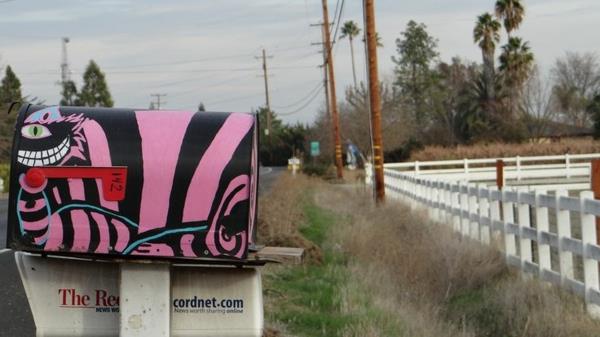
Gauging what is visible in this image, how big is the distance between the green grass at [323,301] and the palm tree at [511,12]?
51812 mm

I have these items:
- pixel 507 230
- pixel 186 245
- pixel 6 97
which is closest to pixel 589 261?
pixel 507 230

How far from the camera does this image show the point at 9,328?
8586mm

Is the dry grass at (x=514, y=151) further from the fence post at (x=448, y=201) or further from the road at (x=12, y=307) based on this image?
the road at (x=12, y=307)

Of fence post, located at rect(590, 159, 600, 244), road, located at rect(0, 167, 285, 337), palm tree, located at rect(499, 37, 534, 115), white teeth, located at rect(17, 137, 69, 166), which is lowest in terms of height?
road, located at rect(0, 167, 285, 337)

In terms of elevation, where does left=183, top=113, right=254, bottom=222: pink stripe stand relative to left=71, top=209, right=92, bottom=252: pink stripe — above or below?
above

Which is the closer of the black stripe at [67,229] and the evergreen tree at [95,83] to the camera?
the black stripe at [67,229]

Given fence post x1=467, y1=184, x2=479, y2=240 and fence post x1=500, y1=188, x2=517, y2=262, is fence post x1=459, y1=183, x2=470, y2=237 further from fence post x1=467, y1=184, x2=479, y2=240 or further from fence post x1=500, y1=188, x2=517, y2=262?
fence post x1=500, y1=188, x2=517, y2=262

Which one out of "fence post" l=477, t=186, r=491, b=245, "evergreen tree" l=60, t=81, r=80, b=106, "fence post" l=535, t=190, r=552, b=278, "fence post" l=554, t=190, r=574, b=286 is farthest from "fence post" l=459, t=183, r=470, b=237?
"evergreen tree" l=60, t=81, r=80, b=106

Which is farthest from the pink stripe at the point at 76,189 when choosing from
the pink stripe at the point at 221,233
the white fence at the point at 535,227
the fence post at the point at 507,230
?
the fence post at the point at 507,230

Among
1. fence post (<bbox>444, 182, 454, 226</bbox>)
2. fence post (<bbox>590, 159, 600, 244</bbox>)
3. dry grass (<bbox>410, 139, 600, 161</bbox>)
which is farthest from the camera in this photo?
dry grass (<bbox>410, 139, 600, 161</bbox>)

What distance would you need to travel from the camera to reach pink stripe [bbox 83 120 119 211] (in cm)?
495

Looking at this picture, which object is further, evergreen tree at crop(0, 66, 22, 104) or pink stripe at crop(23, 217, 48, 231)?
evergreen tree at crop(0, 66, 22, 104)

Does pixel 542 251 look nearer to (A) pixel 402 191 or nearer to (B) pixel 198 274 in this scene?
(B) pixel 198 274

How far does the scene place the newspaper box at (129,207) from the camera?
4941 millimetres
